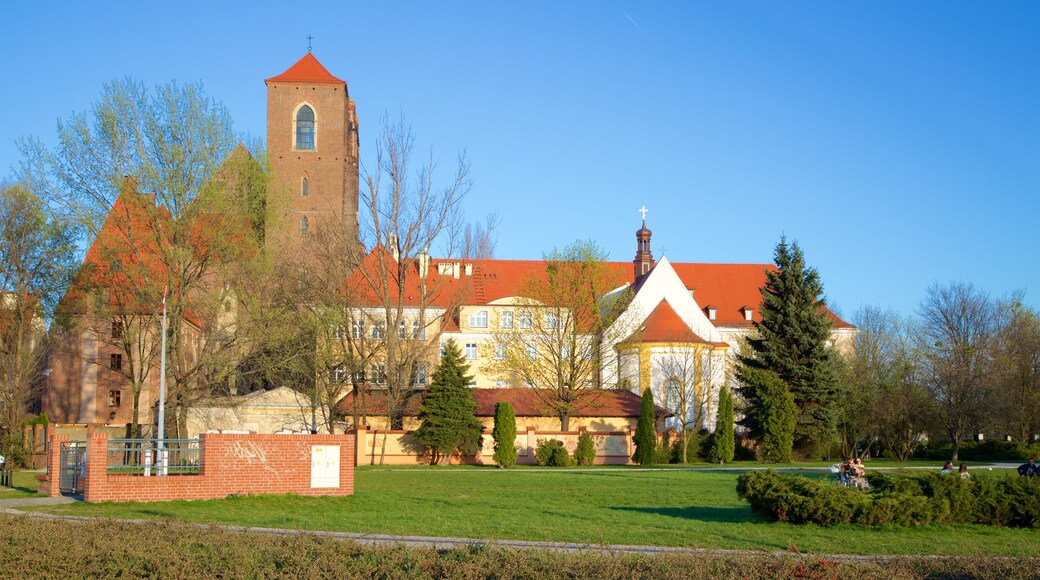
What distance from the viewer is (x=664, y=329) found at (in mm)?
57125

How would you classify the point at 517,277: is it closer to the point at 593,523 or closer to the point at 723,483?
the point at 723,483

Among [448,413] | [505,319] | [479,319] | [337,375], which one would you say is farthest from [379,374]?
[479,319]

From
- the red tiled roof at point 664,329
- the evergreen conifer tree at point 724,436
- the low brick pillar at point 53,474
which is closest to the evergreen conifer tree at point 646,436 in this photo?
the evergreen conifer tree at point 724,436

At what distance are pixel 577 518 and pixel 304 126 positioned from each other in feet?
172

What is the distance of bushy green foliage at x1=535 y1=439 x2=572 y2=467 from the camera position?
42969mm

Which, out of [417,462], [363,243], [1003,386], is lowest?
[417,462]

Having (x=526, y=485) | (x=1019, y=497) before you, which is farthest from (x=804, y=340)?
(x=1019, y=497)

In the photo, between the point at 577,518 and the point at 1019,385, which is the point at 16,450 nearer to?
the point at 577,518

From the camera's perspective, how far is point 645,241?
6906cm

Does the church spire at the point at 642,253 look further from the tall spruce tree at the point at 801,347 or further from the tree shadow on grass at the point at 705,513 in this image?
the tree shadow on grass at the point at 705,513

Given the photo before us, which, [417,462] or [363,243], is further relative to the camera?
[363,243]


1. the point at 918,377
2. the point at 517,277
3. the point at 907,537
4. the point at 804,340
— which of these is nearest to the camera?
the point at 907,537

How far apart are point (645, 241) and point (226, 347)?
36.9m

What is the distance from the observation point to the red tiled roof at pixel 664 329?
55688 mm
